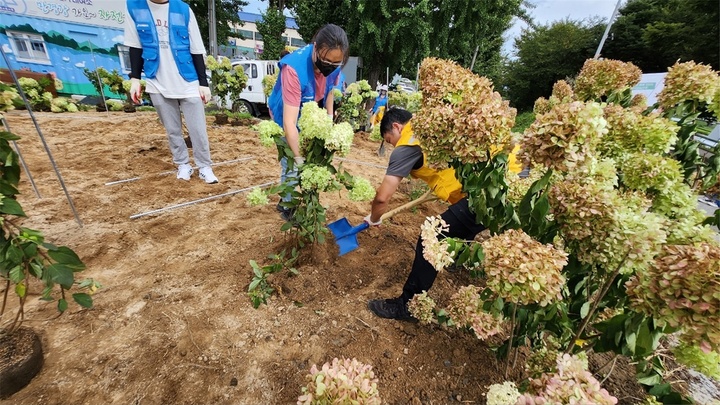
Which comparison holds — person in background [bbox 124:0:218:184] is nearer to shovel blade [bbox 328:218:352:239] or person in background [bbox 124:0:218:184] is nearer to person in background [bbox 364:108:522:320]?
shovel blade [bbox 328:218:352:239]

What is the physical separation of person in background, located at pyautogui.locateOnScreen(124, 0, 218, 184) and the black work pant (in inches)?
110

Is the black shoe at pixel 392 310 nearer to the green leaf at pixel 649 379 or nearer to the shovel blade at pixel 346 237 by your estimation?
the shovel blade at pixel 346 237

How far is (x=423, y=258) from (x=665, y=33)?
20.4 m

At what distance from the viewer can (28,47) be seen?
8.60m

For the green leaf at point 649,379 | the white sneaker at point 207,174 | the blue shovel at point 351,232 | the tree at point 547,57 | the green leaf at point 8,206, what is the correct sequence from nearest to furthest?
the green leaf at point 649,379 → the green leaf at point 8,206 → the blue shovel at point 351,232 → the white sneaker at point 207,174 → the tree at point 547,57

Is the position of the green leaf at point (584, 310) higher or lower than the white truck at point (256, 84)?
higher

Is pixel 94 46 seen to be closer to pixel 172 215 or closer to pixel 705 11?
pixel 172 215

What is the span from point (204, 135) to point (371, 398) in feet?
11.1

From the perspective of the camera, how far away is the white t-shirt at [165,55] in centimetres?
273

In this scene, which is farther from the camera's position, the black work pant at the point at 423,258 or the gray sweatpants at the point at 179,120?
the gray sweatpants at the point at 179,120

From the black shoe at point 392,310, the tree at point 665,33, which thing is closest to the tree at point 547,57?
the tree at point 665,33

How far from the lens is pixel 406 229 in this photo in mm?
3021

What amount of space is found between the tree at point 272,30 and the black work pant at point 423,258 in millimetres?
17659

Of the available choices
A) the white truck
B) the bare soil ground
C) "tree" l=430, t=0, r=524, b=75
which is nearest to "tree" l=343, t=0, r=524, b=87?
"tree" l=430, t=0, r=524, b=75
